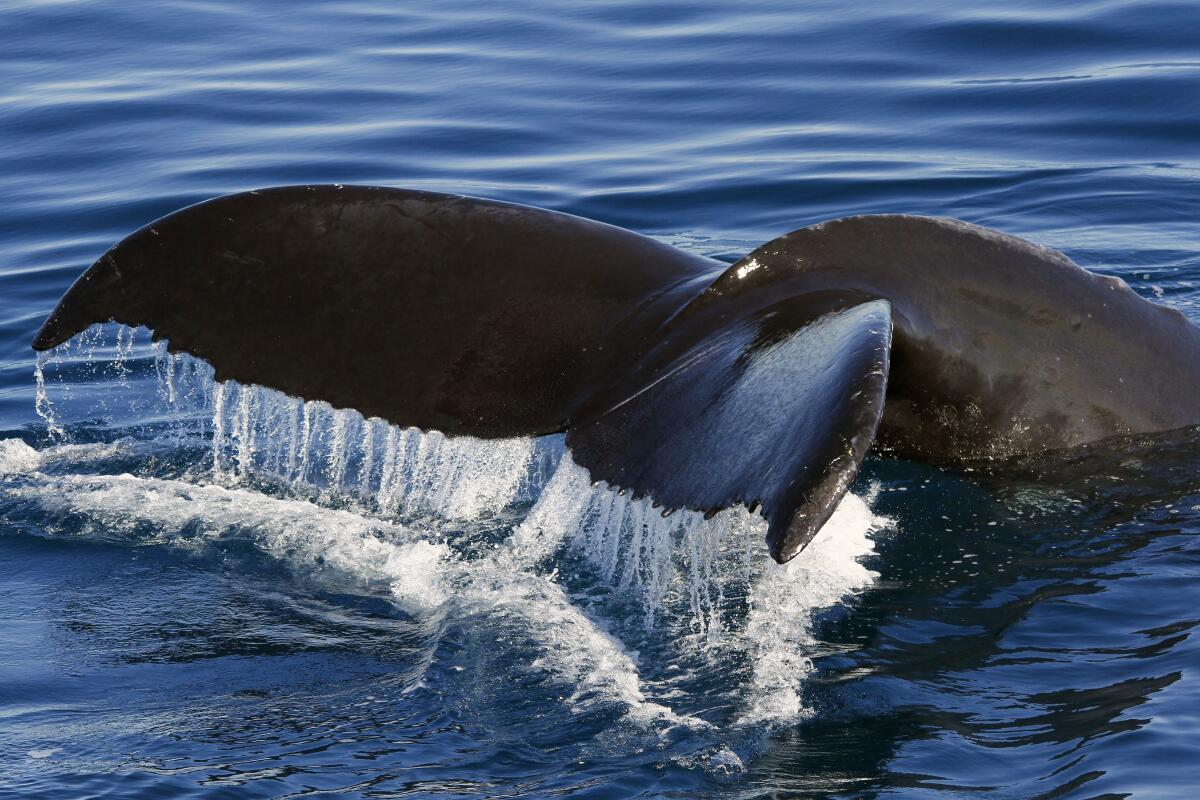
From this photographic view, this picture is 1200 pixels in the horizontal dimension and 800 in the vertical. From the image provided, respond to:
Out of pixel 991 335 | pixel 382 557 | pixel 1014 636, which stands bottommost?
pixel 1014 636

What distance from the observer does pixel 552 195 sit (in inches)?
463

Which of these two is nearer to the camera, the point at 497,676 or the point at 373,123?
the point at 497,676

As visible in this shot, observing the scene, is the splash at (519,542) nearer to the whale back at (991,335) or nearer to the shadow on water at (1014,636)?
the shadow on water at (1014,636)

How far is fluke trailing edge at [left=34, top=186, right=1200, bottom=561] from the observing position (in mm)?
4637

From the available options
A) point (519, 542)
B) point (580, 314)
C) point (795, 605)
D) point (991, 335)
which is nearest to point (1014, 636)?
point (795, 605)

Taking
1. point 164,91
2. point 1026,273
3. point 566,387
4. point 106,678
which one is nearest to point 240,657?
point 106,678

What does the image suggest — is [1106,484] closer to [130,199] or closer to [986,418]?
[986,418]

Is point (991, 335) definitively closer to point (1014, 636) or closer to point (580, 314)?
point (1014, 636)

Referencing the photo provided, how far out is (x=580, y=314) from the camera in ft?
15.9

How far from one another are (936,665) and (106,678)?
2440 mm

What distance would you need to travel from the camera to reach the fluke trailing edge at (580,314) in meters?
4.64

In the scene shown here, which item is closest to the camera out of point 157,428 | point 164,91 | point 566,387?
point 566,387

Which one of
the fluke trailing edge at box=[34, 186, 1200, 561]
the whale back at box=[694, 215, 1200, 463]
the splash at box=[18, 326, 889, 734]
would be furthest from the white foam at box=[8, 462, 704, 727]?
the whale back at box=[694, 215, 1200, 463]

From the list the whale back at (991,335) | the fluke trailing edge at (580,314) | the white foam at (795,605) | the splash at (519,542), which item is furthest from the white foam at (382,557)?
the whale back at (991,335)
